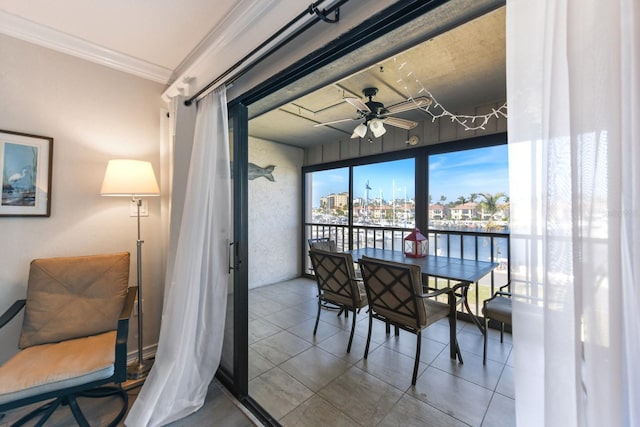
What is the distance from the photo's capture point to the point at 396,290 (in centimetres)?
209

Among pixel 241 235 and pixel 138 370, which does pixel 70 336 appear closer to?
pixel 138 370

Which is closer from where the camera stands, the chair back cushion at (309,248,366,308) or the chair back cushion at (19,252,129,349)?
the chair back cushion at (19,252,129,349)

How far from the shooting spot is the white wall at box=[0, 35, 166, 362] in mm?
1806

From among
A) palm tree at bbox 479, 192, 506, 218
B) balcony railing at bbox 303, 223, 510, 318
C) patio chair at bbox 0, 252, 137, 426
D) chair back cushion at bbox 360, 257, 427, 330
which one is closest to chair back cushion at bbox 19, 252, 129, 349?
patio chair at bbox 0, 252, 137, 426

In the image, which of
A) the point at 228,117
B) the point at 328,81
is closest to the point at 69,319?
the point at 228,117

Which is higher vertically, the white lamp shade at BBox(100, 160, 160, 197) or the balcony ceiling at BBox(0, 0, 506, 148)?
the balcony ceiling at BBox(0, 0, 506, 148)

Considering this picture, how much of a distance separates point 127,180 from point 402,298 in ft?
7.68

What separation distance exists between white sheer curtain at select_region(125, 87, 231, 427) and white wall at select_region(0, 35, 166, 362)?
784 mm

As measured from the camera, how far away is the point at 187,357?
1728 mm

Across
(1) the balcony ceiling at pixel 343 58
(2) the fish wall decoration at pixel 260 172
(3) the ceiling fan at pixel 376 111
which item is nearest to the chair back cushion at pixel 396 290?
(3) the ceiling fan at pixel 376 111

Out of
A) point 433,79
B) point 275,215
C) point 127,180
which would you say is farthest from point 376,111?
point 275,215

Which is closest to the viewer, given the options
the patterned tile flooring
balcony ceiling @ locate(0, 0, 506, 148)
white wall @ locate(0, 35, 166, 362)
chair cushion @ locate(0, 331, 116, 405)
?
→ chair cushion @ locate(0, 331, 116, 405)

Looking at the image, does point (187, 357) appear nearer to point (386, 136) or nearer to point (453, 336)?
point (453, 336)

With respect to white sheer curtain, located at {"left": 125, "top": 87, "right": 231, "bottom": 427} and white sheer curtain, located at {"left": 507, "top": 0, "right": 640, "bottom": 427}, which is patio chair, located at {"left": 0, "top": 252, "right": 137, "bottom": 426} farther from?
white sheer curtain, located at {"left": 507, "top": 0, "right": 640, "bottom": 427}
